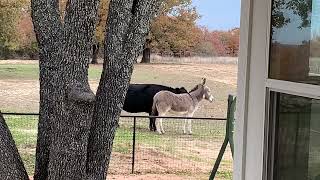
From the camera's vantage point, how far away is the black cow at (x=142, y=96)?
4.79 m

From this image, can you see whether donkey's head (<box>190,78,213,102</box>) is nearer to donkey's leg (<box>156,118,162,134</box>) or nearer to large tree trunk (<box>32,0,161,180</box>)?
donkey's leg (<box>156,118,162,134</box>)

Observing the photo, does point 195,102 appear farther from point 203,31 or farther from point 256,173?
point 256,173

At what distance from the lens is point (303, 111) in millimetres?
1029

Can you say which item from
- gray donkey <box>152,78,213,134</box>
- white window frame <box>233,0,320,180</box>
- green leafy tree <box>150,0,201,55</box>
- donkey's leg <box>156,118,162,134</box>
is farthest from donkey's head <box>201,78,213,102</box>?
white window frame <box>233,0,320,180</box>

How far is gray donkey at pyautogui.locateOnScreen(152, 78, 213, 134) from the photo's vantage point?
182 inches

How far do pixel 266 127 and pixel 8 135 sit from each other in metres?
1.23

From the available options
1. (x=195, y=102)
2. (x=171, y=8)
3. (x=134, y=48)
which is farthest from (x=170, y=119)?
(x=134, y=48)

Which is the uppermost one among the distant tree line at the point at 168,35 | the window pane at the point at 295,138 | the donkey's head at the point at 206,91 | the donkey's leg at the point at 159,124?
the distant tree line at the point at 168,35

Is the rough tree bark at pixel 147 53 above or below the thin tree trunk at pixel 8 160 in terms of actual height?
above

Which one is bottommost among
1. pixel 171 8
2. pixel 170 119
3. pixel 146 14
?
pixel 170 119

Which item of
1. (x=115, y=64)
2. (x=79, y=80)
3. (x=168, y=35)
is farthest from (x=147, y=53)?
(x=79, y=80)

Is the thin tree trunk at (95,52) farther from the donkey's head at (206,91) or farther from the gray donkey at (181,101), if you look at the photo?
the donkey's head at (206,91)

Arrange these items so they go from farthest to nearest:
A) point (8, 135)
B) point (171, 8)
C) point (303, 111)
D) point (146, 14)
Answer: point (171, 8) < point (146, 14) < point (8, 135) < point (303, 111)

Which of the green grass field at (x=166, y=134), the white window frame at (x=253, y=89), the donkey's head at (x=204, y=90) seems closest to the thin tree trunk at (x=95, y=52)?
the green grass field at (x=166, y=134)
